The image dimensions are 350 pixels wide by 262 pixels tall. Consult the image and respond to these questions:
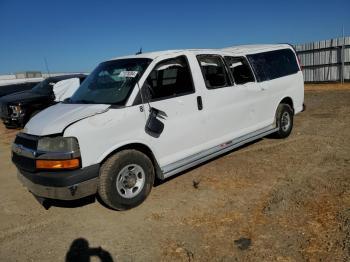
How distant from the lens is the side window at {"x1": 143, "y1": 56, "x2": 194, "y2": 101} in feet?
16.4

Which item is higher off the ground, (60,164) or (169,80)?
(169,80)

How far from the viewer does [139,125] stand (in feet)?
15.5

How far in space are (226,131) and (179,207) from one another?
6.01 feet

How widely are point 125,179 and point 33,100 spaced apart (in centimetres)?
824

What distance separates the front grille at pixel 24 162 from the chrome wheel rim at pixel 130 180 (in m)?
1.07

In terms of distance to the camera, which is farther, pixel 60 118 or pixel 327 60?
pixel 327 60

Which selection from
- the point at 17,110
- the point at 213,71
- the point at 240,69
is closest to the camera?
the point at 213,71

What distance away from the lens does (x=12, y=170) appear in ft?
23.8

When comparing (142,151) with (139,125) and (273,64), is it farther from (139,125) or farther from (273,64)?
(273,64)

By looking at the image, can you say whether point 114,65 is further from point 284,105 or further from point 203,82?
point 284,105

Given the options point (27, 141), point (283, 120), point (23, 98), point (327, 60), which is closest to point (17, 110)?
point (23, 98)

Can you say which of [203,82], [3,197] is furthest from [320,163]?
[3,197]

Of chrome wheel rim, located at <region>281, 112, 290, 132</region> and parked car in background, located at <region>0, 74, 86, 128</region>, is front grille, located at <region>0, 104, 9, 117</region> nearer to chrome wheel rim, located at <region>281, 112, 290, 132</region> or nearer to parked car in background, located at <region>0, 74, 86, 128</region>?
parked car in background, located at <region>0, 74, 86, 128</region>

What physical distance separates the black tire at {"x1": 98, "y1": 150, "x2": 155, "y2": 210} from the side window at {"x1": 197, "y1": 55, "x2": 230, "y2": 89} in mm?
1729
